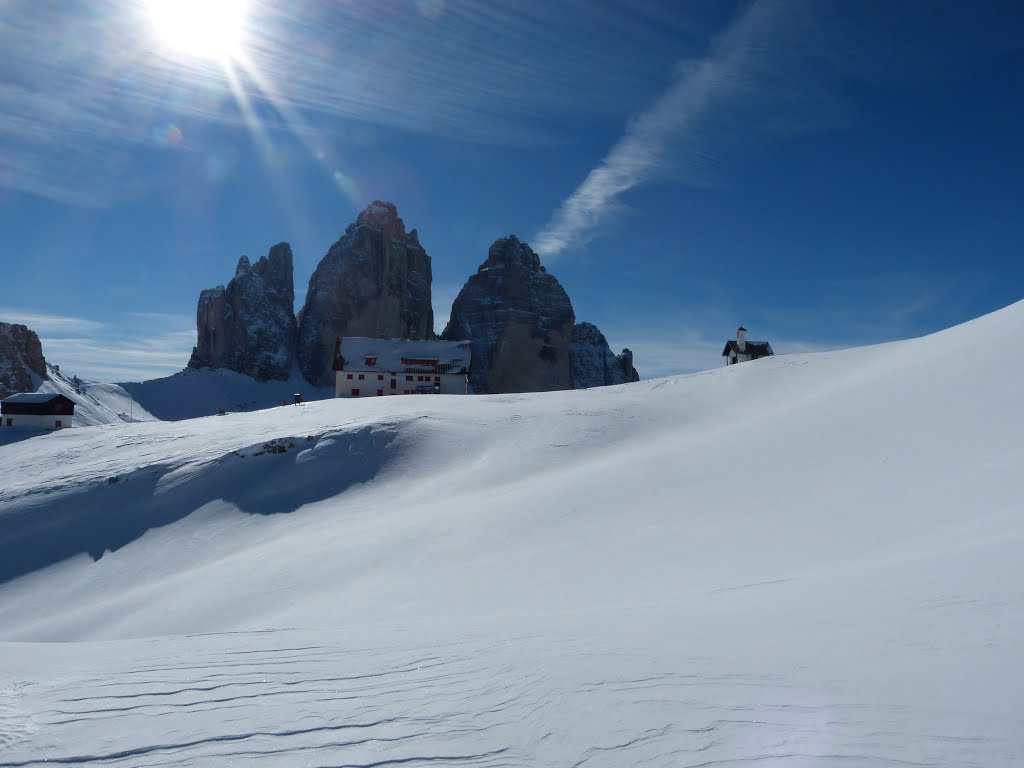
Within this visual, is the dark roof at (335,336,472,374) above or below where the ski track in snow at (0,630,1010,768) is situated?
above

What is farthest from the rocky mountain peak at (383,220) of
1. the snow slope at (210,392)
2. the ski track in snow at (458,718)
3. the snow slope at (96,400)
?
the ski track in snow at (458,718)

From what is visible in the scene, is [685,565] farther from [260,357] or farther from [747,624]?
[260,357]

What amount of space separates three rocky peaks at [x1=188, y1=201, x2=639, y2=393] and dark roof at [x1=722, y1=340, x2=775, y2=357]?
195 ft

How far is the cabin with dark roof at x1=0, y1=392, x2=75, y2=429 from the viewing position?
52344 millimetres

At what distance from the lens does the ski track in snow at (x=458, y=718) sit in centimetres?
349

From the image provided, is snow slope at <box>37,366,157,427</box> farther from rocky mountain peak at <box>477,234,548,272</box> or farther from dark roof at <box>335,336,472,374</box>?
rocky mountain peak at <box>477,234,548,272</box>

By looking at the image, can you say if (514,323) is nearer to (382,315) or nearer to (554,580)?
(382,315)

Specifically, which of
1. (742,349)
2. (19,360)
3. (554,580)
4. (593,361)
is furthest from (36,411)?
(593,361)

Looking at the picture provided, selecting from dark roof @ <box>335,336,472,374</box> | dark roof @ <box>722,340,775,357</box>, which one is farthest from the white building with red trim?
dark roof @ <box>722,340,775,357</box>

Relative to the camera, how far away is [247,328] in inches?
4924

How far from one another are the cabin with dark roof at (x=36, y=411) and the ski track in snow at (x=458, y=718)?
6237cm

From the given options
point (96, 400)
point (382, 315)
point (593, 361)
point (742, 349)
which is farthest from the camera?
point (593, 361)

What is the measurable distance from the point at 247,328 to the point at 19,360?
3921 centimetres

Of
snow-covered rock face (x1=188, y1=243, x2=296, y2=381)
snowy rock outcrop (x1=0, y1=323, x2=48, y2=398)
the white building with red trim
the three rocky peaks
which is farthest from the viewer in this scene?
snow-covered rock face (x1=188, y1=243, x2=296, y2=381)
